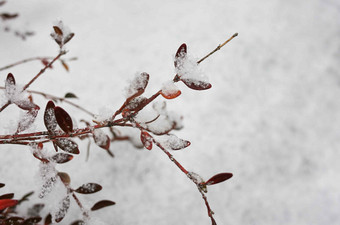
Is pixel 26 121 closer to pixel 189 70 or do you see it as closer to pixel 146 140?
pixel 146 140

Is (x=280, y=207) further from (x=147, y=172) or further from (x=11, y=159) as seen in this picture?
(x=11, y=159)

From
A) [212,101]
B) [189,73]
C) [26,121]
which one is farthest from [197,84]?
[212,101]

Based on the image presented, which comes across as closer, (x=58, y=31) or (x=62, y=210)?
(x=62, y=210)

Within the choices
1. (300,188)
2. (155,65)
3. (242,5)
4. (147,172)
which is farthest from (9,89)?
Answer: (242,5)

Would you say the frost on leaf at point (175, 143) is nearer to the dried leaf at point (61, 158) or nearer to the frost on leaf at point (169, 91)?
the frost on leaf at point (169, 91)

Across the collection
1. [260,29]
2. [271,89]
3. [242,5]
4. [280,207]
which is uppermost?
[242,5]

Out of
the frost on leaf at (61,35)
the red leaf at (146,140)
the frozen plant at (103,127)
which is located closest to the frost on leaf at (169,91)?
the frozen plant at (103,127)
